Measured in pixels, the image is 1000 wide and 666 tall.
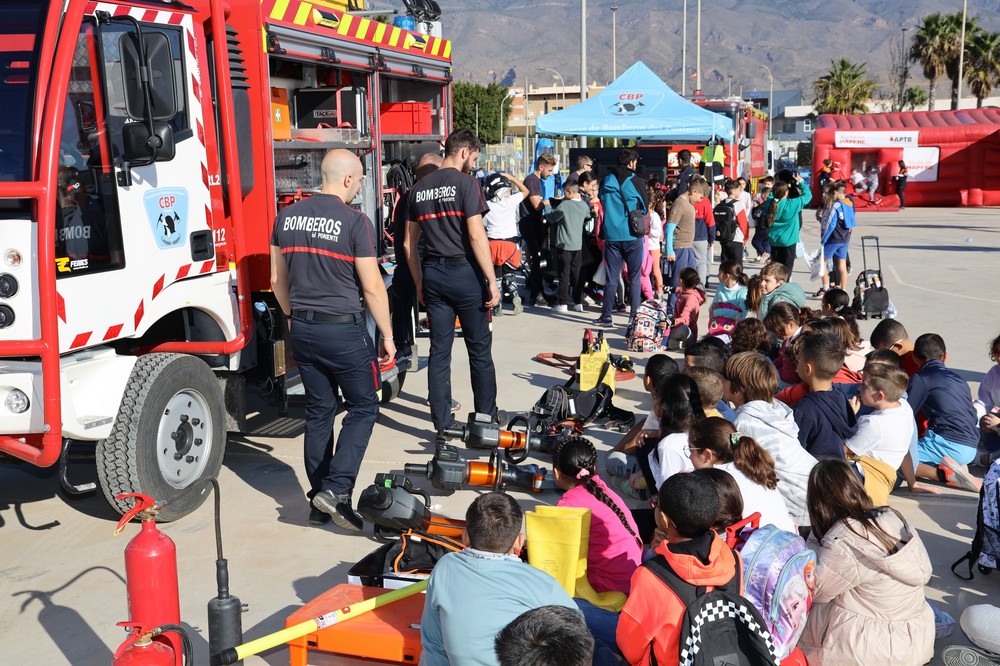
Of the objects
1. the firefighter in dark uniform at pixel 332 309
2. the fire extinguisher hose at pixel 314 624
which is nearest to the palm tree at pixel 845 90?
the firefighter in dark uniform at pixel 332 309

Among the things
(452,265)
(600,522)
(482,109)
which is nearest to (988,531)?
(600,522)

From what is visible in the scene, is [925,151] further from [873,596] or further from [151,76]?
[873,596]

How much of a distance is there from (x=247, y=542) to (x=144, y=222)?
1.81m

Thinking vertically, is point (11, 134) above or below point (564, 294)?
above

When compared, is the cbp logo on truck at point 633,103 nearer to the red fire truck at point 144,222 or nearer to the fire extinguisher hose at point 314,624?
the red fire truck at point 144,222

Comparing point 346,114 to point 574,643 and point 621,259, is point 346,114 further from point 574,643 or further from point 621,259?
point 574,643

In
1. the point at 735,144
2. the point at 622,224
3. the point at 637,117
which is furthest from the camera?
the point at 735,144

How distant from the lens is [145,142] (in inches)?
200

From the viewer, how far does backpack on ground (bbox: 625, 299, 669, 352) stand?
10141mm

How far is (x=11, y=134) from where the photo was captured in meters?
4.72

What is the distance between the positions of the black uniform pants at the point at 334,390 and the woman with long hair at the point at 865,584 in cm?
264

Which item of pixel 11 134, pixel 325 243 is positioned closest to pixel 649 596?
pixel 325 243

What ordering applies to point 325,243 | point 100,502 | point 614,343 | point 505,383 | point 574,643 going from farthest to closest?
point 614,343 < point 505,383 < point 100,502 < point 325,243 < point 574,643

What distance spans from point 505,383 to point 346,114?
269 centimetres
